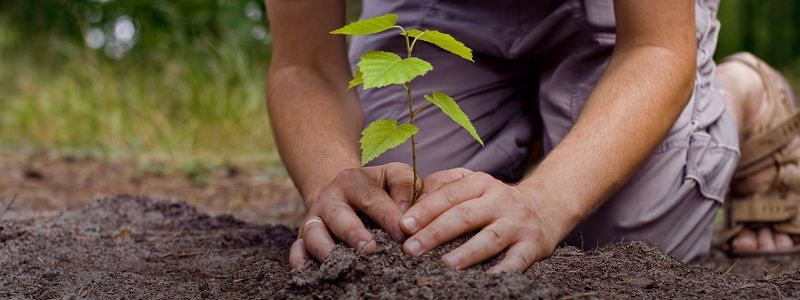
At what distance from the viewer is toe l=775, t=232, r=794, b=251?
2.55 metres

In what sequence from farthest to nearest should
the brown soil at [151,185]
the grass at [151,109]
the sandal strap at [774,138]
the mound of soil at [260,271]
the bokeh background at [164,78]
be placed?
the bokeh background at [164,78]
the grass at [151,109]
the brown soil at [151,185]
the sandal strap at [774,138]
the mound of soil at [260,271]

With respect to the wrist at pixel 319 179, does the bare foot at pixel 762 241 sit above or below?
below

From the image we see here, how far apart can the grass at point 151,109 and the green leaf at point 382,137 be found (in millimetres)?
3025

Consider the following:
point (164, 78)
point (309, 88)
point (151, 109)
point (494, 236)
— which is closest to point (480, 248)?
point (494, 236)

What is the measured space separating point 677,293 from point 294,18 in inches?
43.0

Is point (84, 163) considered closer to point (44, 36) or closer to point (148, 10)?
point (148, 10)

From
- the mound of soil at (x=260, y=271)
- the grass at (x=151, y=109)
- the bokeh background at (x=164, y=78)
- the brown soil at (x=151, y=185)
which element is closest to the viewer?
the mound of soil at (x=260, y=271)

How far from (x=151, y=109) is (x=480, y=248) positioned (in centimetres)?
399

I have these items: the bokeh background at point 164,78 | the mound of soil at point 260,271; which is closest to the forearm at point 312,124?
the mound of soil at point 260,271

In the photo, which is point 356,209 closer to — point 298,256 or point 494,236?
point 298,256

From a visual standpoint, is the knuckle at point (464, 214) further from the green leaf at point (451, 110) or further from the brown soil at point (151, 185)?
the brown soil at point (151, 185)

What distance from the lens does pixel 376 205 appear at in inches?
59.7

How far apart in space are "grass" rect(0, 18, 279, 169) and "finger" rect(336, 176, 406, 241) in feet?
9.38

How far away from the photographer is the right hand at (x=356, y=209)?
1.48 m
